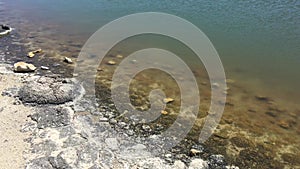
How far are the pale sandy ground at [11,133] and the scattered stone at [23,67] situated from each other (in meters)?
1.09

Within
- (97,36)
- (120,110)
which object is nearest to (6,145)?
(120,110)

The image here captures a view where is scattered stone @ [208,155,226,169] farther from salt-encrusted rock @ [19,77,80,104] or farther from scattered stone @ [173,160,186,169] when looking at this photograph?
salt-encrusted rock @ [19,77,80,104]

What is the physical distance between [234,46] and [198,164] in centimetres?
701

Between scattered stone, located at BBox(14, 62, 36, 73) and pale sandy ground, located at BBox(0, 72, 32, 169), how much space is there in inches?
42.9

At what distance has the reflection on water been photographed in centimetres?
851

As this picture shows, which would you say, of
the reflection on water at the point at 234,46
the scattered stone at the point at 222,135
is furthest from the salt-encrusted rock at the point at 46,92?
the scattered stone at the point at 222,135

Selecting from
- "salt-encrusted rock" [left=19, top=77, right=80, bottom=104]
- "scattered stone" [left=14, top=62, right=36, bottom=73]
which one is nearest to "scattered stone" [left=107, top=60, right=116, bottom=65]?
"salt-encrusted rock" [left=19, top=77, right=80, bottom=104]

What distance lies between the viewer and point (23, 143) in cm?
726

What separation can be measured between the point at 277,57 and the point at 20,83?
29.0ft

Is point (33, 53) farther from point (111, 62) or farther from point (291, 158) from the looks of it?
point (291, 158)

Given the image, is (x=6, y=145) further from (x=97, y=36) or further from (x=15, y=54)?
(x=97, y=36)

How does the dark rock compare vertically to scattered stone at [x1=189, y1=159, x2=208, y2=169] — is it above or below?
above

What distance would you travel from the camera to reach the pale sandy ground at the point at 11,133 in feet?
21.9

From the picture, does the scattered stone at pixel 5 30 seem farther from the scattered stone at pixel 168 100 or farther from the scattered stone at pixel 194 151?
the scattered stone at pixel 194 151
